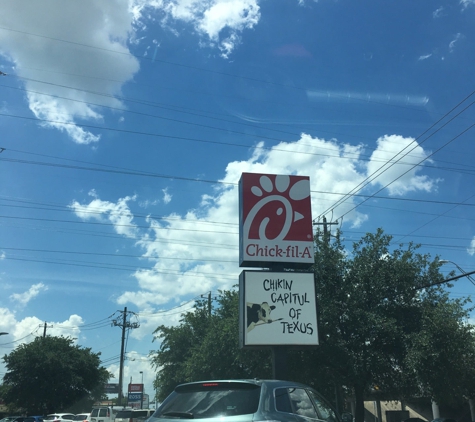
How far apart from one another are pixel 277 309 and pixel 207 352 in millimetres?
10995

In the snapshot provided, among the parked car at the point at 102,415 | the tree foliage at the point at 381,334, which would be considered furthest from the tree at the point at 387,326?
the parked car at the point at 102,415

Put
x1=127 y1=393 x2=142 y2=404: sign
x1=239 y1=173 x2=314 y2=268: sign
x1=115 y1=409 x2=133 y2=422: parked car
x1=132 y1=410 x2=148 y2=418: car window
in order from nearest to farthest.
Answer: x1=239 y1=173 x2=314 y2=268: sign → x1=115 y1=409 x2=133 y2=422: parked car → x1=132 y1=410 x2=148 y2=418: car window → x1=127 y1=393 x2=142 y2=404: sign

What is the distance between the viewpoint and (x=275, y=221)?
725 inches

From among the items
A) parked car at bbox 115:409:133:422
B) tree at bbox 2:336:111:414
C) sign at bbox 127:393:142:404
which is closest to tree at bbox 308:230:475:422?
parked car at bbox 115:409:133:422

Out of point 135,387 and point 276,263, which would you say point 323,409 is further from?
point 135,387

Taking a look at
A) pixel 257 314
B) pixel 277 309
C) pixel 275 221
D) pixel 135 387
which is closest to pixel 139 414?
pixel 257 314

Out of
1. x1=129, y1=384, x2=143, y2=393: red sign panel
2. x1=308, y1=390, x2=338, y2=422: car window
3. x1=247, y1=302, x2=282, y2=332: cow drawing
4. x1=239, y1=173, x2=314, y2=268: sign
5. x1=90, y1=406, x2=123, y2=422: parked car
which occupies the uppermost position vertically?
x1=239, y1=173, x2=314, y2=268: sign

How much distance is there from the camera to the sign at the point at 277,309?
1648 centimetres

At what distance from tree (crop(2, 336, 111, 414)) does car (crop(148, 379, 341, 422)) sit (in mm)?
38286

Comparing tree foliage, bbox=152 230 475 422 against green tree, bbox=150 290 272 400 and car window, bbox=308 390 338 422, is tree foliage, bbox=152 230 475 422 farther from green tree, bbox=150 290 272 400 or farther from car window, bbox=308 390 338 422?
car window, bbox=308 390 338 422

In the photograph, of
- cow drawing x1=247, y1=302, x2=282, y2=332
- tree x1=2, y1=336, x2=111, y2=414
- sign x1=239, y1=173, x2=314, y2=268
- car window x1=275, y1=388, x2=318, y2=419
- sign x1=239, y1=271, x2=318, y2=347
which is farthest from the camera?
tree x1=2, y1=336, x2=111, y2=414

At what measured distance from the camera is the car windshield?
195 inches

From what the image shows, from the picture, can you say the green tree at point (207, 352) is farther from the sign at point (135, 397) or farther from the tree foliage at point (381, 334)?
the sign at point (135, 397)

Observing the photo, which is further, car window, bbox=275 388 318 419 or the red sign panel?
the red sign panel
